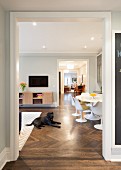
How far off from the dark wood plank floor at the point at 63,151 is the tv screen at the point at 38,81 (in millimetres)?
3856

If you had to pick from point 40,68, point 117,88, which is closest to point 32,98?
point 40,68

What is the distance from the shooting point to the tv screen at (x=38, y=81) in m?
7.75

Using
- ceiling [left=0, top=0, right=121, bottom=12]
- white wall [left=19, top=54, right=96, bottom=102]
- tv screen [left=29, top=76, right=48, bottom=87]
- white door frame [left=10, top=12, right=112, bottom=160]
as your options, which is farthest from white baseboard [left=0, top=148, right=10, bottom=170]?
tv screen [left=29, top=76, right=48, bottom=87]

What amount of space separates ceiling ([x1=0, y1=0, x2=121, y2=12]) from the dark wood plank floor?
→ 2588 millimetres

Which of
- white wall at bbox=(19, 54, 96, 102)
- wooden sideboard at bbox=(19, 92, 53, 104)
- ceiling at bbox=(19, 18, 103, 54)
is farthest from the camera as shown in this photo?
white wall at bbox=(19, 54, 96, 102)

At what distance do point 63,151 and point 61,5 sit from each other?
2.63 meters

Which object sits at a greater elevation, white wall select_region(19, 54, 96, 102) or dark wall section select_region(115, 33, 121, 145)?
white wall select_region(19, 54, 96, 102)

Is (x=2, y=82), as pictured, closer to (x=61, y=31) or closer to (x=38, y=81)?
(x=61, y=31)

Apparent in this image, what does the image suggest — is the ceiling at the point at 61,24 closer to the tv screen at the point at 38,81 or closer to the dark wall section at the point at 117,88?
the dark wall section at the point at 117,88

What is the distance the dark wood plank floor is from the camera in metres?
2.36

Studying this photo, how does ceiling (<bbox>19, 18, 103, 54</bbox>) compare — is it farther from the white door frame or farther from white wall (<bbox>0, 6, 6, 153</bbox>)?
white wall (<bbox>0, 6, 6, 153</bbox>)

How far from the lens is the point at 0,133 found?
234 cm

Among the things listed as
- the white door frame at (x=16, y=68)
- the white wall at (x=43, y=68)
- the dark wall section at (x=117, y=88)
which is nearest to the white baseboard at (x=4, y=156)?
the white door frame at (x=16, y=68)

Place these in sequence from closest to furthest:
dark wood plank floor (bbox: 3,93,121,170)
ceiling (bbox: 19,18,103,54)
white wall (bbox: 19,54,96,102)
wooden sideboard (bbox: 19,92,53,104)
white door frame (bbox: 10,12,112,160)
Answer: dark wood plank floor (bbox: 3,93,121,170)
white door frame (bbox: 10,12,112,160)
ceiling (bbox: 19,18,103,54)
wooden sideboard (bbox: 19,92,53,104)
white wall (bbox: 19,54,96,102)
